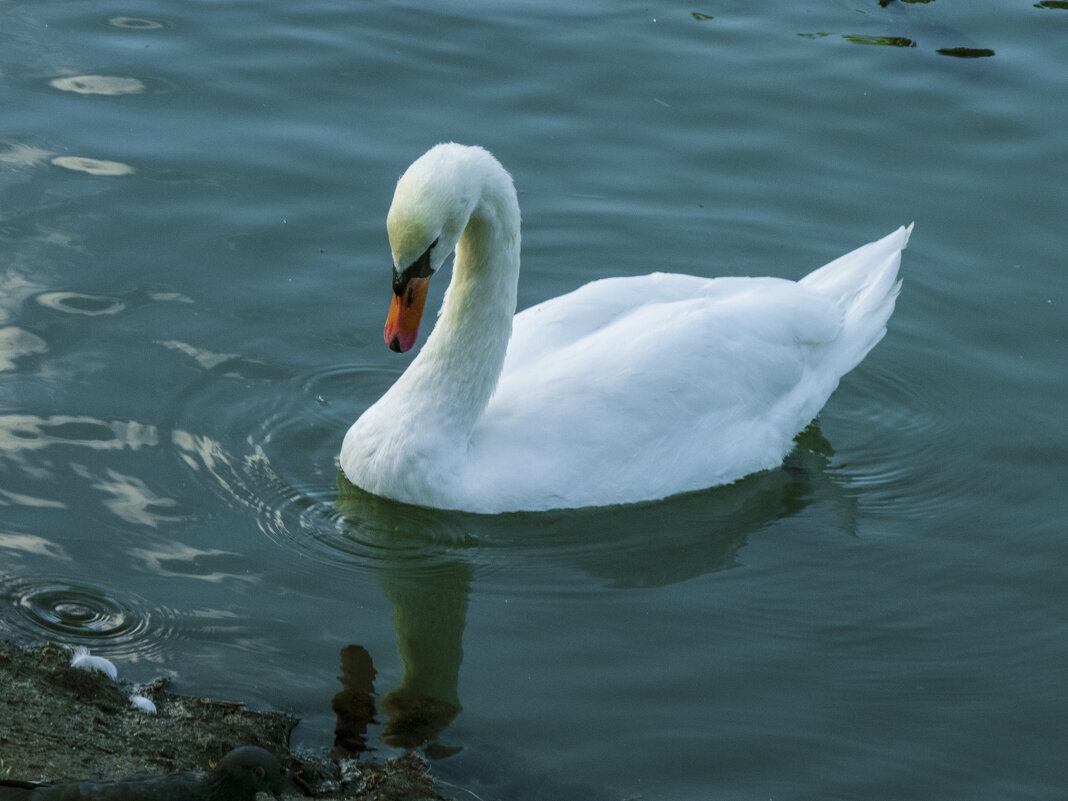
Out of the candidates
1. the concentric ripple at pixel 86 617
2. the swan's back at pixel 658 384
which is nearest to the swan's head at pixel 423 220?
the swan's back at pixel 658 384

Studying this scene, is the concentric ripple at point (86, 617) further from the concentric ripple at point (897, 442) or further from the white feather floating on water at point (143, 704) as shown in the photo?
the concentric ripple at point (897, 442)

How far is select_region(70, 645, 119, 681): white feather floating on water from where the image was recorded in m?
5.80

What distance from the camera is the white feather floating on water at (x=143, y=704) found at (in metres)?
5.66

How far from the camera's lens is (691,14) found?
13195 mm

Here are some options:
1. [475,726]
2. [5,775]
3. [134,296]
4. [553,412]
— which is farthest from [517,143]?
[5,775]

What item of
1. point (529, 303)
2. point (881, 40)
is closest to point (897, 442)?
point (529, 303)

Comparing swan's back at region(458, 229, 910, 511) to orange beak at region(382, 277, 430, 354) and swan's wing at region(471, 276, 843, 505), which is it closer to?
swan's wing at region(471, 276, 843, 505)

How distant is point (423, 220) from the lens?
6.58 m

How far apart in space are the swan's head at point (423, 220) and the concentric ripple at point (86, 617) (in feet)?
5.34

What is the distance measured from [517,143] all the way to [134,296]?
333 cm

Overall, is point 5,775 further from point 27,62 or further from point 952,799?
point 27,62

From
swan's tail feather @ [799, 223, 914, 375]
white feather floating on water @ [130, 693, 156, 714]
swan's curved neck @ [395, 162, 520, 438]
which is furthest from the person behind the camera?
swan's tail feather @ [799, 223, 914, 375]

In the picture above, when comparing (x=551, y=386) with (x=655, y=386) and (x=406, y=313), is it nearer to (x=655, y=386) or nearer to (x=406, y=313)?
(x=655, y=386)

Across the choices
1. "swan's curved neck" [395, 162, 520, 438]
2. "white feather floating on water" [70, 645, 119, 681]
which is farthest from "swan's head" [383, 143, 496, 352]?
"white feather floating on water" [70, 645, 119, 681]
